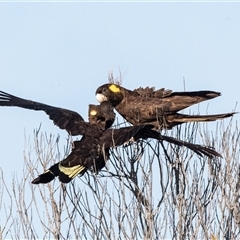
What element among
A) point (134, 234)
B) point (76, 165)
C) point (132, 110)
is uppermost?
point (132, 110)

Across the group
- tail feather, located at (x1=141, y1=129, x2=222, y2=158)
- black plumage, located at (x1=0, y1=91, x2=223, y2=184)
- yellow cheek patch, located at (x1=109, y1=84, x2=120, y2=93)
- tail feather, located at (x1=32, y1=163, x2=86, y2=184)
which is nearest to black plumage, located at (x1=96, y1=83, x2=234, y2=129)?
yellow cheek patch, located at (x1=109, y1=84, x2=120, y2=93)

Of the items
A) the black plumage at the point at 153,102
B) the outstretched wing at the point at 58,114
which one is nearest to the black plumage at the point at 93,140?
the outstretched wing at the point at 58,114

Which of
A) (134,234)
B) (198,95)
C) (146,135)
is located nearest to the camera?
(134,234)

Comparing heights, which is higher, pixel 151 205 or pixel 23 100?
pixel 23 100

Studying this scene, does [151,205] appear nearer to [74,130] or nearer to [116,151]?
[116,151]

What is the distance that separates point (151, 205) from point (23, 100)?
2.77 metres

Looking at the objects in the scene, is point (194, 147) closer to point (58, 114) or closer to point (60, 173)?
point (60, 173)

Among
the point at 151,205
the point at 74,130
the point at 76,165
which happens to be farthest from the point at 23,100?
the point at 151,205

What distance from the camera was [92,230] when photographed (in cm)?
818

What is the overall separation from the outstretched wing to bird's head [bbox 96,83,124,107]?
0.55 metres

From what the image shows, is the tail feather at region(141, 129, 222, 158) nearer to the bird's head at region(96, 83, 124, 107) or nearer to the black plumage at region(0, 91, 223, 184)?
the black plumage at region(0, 91, 223, 184)

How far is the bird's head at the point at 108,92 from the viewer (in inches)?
384

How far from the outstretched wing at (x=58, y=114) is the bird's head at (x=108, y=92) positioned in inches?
21.7

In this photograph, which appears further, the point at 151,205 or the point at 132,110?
the point at 132,110
